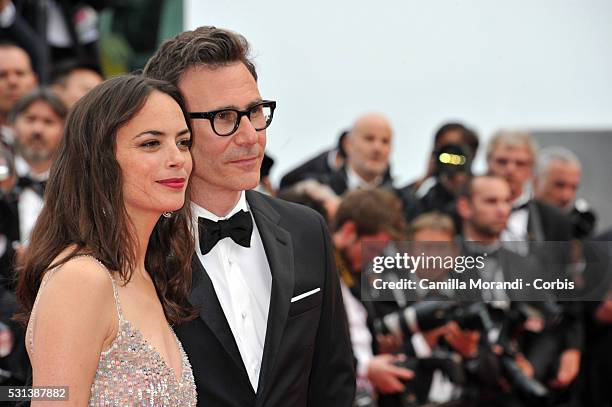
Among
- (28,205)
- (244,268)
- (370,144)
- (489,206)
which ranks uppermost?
(370,144)

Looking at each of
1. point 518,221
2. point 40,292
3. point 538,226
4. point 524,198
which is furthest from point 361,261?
point 40,292

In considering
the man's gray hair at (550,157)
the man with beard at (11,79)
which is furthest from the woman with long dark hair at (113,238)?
the man with beard at (11,79)

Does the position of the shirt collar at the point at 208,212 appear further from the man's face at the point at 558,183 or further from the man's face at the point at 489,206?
the man's face at the point at 558,183

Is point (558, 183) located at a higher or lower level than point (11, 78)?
lower

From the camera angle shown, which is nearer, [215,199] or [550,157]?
[215,199]

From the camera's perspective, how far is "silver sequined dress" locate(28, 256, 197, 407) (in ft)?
6.70

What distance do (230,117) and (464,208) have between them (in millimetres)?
1887

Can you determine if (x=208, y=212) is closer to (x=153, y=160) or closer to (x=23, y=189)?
(x=153, y=160)

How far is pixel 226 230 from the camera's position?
2.40 metres

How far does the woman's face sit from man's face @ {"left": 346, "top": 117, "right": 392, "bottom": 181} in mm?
1785

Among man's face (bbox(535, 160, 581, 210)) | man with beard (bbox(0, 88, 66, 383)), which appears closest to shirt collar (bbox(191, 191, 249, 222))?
man with beard (bbox(0, 88, 66, 383))

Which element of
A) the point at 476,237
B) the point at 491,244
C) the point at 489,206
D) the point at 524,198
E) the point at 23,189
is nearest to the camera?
the point at 491,244

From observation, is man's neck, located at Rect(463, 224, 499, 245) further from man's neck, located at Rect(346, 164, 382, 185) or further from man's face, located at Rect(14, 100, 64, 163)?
man's face, located at Rect(14, 100, 64, 163)

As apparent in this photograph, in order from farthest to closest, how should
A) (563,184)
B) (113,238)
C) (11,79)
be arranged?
(11,79) < (563,184) < (113,238)
